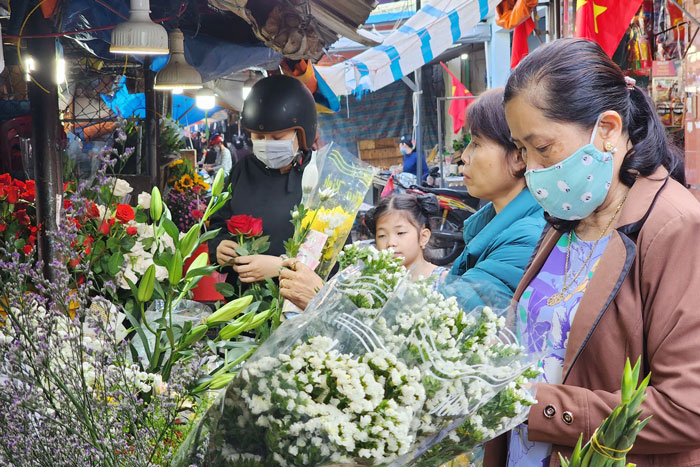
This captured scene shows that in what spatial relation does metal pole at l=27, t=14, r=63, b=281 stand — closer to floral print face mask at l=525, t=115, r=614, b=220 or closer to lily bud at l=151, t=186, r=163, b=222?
lily bud at l=151, t=186, r=163, b=222

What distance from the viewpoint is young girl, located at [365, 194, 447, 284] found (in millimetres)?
3834

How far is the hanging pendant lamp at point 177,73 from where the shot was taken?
476 centimetres

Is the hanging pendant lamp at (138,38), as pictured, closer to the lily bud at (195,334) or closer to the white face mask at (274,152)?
the white face mask at (274,152)

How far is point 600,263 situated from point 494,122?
78 cm

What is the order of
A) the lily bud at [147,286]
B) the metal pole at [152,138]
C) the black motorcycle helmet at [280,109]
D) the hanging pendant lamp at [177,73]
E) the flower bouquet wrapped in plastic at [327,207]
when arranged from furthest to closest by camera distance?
the metal pole at [152,138], the hanging pendant lamp at [177,73], the black motorcycle helmet at [280,109], the flower bouquet wrapped in plastic at [327,207], the lily bud at [147,286]

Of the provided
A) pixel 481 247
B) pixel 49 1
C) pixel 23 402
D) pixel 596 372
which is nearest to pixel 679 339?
pixel 596 372

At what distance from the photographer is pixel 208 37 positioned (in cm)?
538

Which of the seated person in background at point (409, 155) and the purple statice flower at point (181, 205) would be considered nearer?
the purple statice flower at point (181, 205)

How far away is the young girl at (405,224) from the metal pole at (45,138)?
1.65 metres

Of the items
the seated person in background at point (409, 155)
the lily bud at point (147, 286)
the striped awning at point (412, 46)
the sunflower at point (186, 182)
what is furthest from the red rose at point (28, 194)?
the seated person in background at point (409, 155)

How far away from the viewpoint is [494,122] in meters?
2.17

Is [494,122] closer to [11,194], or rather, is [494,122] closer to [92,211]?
[92,211]

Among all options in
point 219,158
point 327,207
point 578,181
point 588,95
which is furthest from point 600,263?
point 219,158

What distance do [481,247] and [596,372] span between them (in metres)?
0.75
